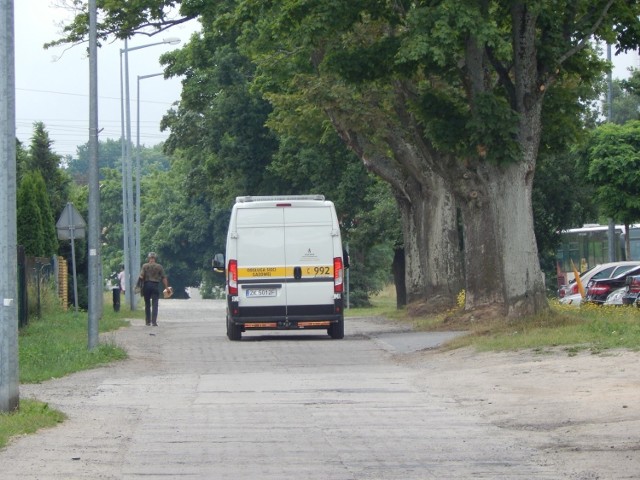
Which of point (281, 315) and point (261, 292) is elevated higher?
point (261, 292)

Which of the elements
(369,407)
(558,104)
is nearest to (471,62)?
(558,104)

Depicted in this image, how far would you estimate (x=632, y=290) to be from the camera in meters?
28.5

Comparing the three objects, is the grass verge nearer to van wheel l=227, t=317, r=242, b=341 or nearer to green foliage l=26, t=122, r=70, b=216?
van wheel l=227, t=317, r=242, b=341

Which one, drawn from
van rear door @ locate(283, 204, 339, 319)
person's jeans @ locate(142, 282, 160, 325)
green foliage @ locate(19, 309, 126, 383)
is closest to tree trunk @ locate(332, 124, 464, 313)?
person's jeans @ locate(142, 282, 160, 325)

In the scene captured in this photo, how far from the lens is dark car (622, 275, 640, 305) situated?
2822cm

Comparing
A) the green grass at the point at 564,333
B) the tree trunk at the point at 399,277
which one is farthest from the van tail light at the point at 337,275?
the tree trunk at the point at 399,277

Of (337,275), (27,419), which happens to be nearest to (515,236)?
(337,275)

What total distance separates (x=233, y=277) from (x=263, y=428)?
1236 cm

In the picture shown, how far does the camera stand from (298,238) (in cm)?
2398

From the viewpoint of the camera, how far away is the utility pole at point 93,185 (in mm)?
21359

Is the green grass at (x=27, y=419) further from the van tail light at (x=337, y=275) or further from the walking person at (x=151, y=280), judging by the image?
the walking person at (x=151, y=280)

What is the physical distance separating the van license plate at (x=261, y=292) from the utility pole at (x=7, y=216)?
Answer: 469 inches

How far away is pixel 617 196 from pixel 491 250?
14.8m

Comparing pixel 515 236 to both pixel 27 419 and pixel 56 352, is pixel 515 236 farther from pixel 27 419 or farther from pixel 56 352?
pixel 27 419
